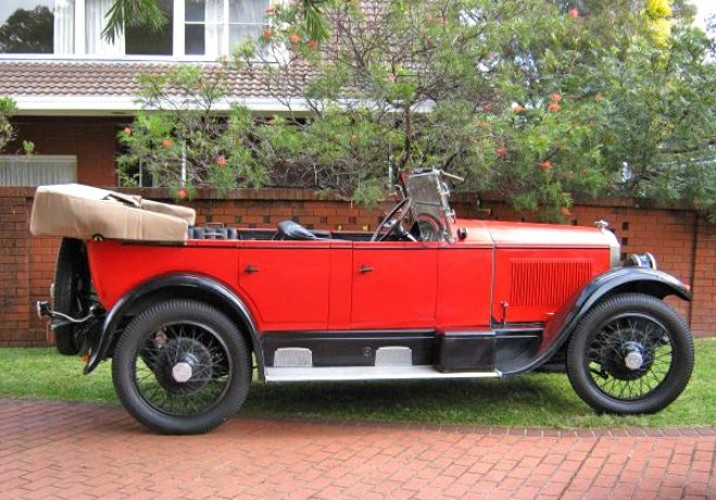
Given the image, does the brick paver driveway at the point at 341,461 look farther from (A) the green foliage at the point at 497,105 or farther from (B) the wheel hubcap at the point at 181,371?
(A) the green foliage at the point at 497,105

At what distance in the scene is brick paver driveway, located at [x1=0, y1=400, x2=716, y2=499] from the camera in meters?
4.02

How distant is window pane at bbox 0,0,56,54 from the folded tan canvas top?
33.4 feet

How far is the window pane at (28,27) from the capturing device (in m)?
13.5

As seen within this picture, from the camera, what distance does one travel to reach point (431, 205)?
5.32 metres

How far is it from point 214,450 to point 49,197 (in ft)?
6.72

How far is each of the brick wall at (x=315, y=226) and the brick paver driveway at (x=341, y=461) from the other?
2.82 m

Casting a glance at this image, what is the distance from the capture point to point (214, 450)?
4.64m

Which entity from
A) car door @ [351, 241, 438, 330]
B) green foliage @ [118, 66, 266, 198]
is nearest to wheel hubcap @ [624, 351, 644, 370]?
car door @ [351, 241, 438, 330]

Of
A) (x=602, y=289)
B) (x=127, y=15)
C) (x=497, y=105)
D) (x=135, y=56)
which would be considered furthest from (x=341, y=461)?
(x=135, y=56)

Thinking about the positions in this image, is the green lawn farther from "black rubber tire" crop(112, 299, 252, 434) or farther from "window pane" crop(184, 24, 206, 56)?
"window pane" crop(184, 24, 206, 56)

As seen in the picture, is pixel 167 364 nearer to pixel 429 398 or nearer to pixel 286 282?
pixel 286 282

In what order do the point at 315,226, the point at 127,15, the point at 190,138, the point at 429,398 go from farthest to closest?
1. the point at 315,226
2. the point at 190,138
3. the point at 429,398
4. the point at 127,15

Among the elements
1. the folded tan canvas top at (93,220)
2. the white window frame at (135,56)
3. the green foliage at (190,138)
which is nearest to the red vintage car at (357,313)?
the folded tan canvas top at (93,220)

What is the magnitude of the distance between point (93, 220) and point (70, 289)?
2.18 ft
